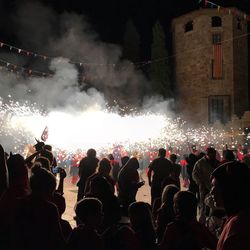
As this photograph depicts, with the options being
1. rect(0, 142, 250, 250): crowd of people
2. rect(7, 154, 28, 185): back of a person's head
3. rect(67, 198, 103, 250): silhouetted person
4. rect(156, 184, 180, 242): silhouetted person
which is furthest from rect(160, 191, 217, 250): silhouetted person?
rect(7, 154, 28, 185): back of a person's head

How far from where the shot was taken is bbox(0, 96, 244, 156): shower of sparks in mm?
26297

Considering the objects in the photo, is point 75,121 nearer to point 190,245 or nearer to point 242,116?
point 242,116

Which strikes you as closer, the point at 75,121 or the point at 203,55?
the point at 75,121

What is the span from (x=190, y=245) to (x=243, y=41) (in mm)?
30923


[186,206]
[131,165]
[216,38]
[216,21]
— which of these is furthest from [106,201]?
[216,21]

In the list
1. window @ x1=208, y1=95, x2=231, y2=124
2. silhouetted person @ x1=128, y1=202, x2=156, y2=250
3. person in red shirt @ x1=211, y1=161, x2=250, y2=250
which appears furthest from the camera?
window @ x1=208, y1=95, x2=231, y2=124

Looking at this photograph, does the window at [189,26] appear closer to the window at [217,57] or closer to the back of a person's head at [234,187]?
the window at [217,57]

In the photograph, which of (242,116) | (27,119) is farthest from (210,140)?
(27,119)

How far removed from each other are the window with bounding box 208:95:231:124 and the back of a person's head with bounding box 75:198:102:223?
2845 centimetres

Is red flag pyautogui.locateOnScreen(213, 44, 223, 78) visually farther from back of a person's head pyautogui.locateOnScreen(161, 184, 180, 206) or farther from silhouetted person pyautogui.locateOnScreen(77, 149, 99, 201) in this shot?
back of a person's head pyautogui.locateOnScreen(161, 184, 180, 206)

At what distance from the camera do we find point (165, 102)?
3350cm

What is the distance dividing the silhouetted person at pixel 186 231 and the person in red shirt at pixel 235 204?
1.21 m

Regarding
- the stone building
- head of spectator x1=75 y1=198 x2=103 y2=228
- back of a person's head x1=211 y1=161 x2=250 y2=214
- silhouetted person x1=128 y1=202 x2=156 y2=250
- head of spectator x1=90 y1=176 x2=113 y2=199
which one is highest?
the stone building

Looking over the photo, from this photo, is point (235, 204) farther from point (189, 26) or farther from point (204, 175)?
point (189, 26)
